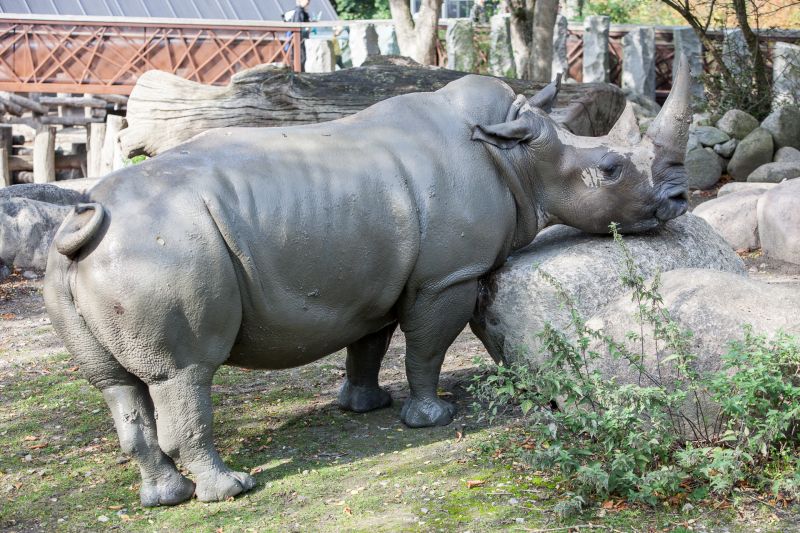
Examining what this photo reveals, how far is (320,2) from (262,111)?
23.3 metres

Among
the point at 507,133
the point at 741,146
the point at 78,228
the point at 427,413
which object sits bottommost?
the point at 741,146

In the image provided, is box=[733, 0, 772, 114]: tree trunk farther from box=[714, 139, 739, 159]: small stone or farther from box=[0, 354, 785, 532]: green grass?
box=[0, 354, 785, 532]: green grass

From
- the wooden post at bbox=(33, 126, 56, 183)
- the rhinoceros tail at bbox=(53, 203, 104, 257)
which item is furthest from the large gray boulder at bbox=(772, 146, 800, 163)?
the wooden post at bbox=(33, 126, 56, 183)

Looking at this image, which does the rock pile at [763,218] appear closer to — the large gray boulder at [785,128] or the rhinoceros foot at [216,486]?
the large gray boulder at [785,128]

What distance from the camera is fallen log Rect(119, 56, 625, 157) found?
28.5ft

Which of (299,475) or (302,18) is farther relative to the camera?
(302,18)

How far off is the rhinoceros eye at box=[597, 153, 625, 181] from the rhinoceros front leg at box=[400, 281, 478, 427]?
984 millimetres

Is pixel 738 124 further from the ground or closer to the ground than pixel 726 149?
further from the ground

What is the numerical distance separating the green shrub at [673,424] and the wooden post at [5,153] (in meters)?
14.8

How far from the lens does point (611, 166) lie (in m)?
5.64

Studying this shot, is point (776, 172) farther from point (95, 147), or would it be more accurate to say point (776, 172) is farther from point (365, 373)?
point (95, 147)

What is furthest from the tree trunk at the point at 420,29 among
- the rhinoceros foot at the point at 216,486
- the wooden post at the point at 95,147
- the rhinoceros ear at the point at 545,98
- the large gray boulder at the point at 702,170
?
the rhinoceros foot at the point at 216,486

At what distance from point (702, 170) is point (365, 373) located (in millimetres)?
9798

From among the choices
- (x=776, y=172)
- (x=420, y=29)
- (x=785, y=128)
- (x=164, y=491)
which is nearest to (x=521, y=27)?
(x=420, y=29)
